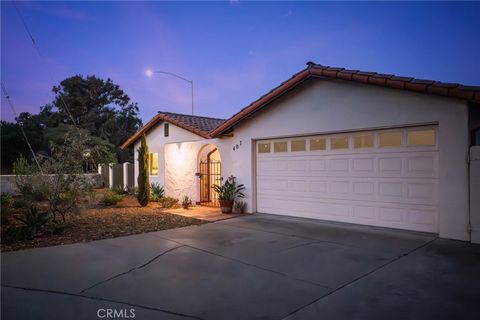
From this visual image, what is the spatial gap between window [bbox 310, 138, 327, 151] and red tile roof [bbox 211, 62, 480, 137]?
1.71 metres

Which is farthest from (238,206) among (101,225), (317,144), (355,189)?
(101,225)

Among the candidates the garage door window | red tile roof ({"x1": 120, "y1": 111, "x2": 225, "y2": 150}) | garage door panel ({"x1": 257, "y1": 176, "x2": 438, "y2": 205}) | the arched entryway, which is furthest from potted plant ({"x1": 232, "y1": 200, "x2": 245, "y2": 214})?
red tile roof ({"x1": 120, "y1": 111, "x2": 225, "y2": 150})

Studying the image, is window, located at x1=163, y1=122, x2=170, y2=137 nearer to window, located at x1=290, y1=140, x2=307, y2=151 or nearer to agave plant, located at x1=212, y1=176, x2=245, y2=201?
agave plant, located at x1=212, y1=176, x2=245, y2=201

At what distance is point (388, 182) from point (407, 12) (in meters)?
8.23

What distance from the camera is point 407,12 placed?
1216 centimetres

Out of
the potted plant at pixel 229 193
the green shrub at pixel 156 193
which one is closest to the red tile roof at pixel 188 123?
the potted plant at pixel 229 193

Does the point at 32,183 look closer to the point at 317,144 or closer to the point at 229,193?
the point at 229,193

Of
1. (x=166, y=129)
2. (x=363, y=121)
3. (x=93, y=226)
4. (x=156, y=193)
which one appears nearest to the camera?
(x=363, y=121)

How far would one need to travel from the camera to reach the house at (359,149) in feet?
21.7

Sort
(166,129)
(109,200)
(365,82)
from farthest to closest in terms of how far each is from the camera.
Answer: (166,129) < (109,200) < (365,82)

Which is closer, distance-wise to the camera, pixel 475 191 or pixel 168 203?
pixel 475 191

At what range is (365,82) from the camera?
758 centimetres

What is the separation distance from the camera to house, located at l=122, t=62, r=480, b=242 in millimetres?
6609

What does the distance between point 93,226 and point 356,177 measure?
7.16 m
